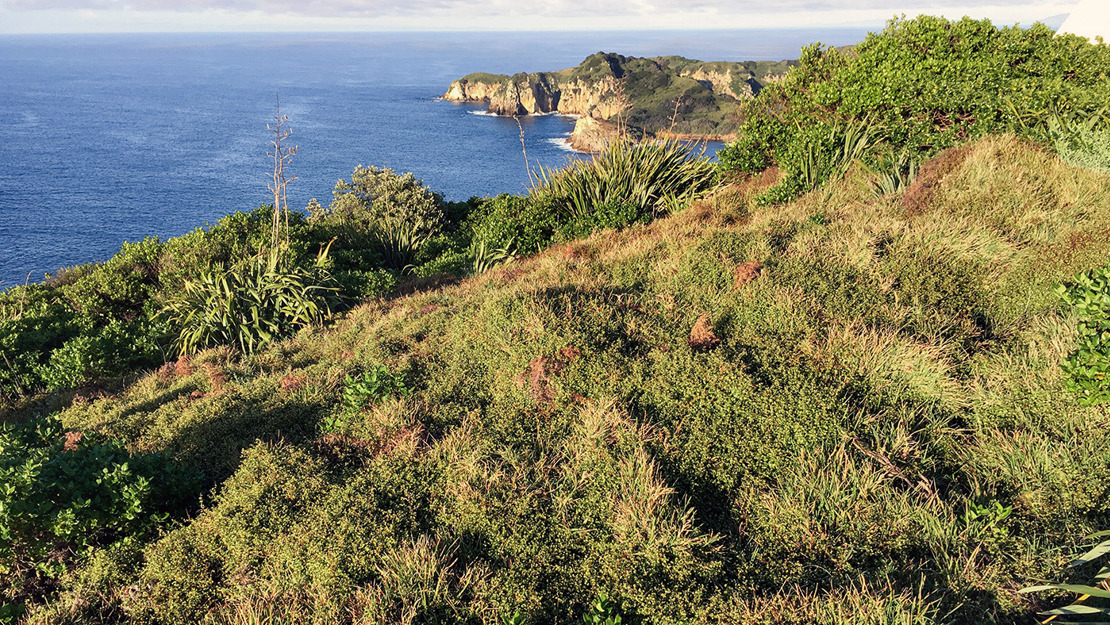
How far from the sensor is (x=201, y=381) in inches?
239

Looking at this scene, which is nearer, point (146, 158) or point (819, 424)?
point (819, 424)

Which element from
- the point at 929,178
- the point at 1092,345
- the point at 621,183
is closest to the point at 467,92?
the point at 621,183

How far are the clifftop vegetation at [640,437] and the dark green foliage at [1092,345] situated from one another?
0.02 metres

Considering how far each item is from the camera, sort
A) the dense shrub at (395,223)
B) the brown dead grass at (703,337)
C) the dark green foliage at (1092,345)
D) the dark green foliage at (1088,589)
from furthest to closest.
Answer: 1. the dense shrub at (395,223)
2. the brown dead grass at (703,337)
3. the dark green foliage at (1092,345)
4. the dark green foliage at (1088,589)

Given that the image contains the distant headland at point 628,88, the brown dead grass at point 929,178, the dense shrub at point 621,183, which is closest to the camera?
the brown dead grass at point 929,178

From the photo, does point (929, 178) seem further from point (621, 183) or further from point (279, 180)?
point (279, 180)

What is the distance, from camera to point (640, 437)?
12.8 ft

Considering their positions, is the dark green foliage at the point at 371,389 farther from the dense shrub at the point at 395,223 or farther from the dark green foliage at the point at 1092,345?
the dense shrub at the point at 395,223

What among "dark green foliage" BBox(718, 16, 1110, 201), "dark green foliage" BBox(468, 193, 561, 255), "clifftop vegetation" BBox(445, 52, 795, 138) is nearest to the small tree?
"dark green foliage" BBox(468, 193, 561, 255)

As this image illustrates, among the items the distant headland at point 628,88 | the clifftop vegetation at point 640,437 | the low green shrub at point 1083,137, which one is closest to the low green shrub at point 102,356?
the clifftop vegetation at point 640,437

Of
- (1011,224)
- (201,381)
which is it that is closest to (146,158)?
(201,381)

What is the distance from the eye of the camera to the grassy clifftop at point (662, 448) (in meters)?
3.07

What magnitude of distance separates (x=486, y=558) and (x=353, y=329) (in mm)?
4175

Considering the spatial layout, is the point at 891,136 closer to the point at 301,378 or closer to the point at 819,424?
the point at 819,424
